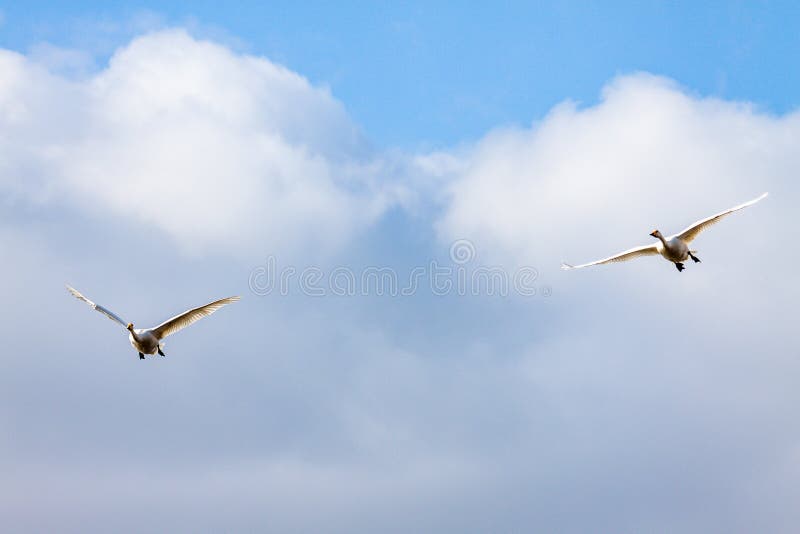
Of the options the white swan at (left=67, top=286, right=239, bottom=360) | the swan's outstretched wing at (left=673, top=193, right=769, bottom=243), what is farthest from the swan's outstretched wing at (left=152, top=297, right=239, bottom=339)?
the swan's outstretched wing at (left=673, top=193, right=769, bottom=243)

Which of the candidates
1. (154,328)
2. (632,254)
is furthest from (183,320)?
(632,254)

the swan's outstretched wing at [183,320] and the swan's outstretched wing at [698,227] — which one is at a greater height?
the swan's outstretched wing at [698,227]

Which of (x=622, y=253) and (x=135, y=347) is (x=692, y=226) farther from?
(x=135, y=347)

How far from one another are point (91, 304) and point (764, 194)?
5381 centimetres

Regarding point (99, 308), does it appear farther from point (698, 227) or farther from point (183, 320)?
point (698, 227)

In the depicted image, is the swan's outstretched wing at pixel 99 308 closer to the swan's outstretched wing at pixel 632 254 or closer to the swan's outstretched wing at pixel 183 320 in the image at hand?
the swan's outstretched wing at pixel 183 320

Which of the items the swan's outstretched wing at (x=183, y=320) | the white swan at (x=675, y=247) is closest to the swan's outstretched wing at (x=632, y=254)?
the white swan at (x=675, y=247)

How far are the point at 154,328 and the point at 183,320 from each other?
239 cm

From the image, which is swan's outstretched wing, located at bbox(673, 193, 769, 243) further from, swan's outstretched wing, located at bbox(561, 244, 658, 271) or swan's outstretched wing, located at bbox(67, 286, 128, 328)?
swan's outstretched wing, located at bbox(67, 286, 128, 328)

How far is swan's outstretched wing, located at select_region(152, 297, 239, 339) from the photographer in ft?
282

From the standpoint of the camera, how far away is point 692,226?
89.4 meters

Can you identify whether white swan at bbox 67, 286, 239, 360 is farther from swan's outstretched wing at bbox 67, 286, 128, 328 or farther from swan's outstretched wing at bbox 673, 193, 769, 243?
swan's outstretched wing at bbox 673, 193, 769, 243

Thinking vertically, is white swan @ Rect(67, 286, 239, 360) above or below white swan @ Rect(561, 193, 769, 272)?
below

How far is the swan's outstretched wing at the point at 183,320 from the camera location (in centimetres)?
8606
